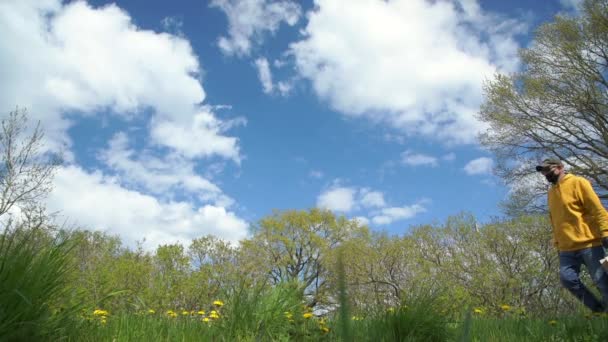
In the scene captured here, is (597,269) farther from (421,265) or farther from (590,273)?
(421,265)

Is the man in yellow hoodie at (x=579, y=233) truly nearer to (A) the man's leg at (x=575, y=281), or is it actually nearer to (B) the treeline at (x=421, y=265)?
(A) the man's leg at (x=575, y=281)

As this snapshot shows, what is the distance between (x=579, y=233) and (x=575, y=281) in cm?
60

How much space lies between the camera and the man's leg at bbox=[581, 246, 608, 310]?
5.59 m

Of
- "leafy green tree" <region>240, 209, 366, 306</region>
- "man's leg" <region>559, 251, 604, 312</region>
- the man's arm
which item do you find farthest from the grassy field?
"leafy green tree" <region>240, 209, 366, 306</region>

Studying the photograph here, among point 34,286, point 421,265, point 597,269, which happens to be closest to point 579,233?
point 597,269

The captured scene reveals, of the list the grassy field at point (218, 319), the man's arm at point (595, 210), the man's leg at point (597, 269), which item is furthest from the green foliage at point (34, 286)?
the man's arm at point (595, 210)

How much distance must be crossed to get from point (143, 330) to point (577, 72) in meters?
18.1

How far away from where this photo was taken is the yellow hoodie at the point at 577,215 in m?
5.80

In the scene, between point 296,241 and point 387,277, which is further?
point 296,241

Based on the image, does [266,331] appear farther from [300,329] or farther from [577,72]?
[577,72]

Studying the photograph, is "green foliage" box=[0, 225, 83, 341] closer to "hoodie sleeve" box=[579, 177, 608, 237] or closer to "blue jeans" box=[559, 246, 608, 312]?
"blue jeans" box=[559, 246, 608, 312]

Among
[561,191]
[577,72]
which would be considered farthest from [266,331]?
[577,72]

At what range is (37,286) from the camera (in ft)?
9.21

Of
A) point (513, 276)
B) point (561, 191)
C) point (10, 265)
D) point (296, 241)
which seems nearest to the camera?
point (10, 265)
